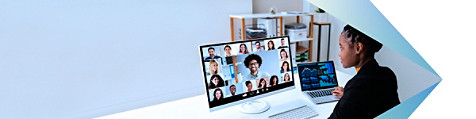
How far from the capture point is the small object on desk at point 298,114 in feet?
4.36

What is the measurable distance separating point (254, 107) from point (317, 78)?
51 centimetres

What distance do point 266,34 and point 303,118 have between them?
1.92m

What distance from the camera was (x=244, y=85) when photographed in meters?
1.36

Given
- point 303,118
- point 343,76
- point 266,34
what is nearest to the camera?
point 303,118

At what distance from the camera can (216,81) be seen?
1293 millimetres

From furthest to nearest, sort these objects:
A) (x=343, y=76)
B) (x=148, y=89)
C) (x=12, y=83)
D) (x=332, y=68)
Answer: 1. (x=148, y=89)
2. (x=12, y=83)
3. (x=343, y=76)
4. (x=332, y=68)

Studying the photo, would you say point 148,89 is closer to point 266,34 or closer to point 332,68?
point 266,34

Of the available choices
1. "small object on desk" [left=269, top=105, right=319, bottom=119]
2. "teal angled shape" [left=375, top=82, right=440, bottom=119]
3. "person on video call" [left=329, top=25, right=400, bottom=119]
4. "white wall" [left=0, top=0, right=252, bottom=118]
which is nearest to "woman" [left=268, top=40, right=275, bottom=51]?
"small object on desk" [left=269, top=105, right=319, bottom=119]

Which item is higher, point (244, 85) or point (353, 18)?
point (353, 18)

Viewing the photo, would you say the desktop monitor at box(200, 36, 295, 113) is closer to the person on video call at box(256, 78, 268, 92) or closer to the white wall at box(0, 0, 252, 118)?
the person on video call at box(256, 78, 268, 92)

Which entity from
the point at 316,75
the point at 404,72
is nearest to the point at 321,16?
the point at 404,72

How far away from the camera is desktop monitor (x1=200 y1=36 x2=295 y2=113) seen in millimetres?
1286

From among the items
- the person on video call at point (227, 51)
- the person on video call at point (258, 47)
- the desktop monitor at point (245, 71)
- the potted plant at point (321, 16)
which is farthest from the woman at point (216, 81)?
the potted plant at point (321, 16)

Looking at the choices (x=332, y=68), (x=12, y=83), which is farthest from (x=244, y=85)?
(x=12, y=83)
